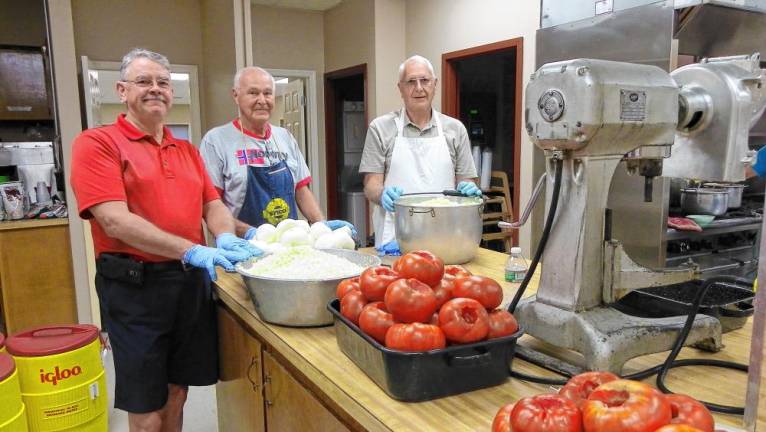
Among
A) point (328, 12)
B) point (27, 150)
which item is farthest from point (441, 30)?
point (27, 150)

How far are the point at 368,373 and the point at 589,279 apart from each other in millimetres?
491

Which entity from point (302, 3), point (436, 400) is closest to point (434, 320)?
point (436, 400)

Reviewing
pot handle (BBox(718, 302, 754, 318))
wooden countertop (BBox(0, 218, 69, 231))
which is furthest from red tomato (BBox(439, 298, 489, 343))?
wooden countertop (BBox(0, 218, 69, 231))

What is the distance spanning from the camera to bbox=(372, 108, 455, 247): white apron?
271 centimetres

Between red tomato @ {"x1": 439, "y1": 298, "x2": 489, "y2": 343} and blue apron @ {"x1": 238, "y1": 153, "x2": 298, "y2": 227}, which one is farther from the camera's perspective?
blue apron @ {"x1": 238, "y1": 153, "x2": 298, "y2": 227}

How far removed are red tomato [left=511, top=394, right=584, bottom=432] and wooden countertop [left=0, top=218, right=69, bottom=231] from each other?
363 cm

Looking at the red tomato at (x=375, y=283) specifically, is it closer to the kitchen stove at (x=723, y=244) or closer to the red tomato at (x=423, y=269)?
the red tomato at (x=423, y=269)

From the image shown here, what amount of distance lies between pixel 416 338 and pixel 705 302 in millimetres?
698

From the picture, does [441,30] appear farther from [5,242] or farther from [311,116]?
[5,242]

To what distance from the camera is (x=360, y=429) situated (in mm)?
1086

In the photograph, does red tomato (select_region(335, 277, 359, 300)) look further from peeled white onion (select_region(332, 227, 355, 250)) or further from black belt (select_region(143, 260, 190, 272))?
black belt (select_region(143, 260, 190, 272))

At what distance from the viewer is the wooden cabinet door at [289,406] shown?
3.99 feet

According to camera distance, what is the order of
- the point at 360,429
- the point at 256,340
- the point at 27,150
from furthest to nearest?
the point at 27,150 < the point at 256,340 < the point at 360,429

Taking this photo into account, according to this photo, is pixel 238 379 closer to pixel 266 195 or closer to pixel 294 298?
pixel 294 298
